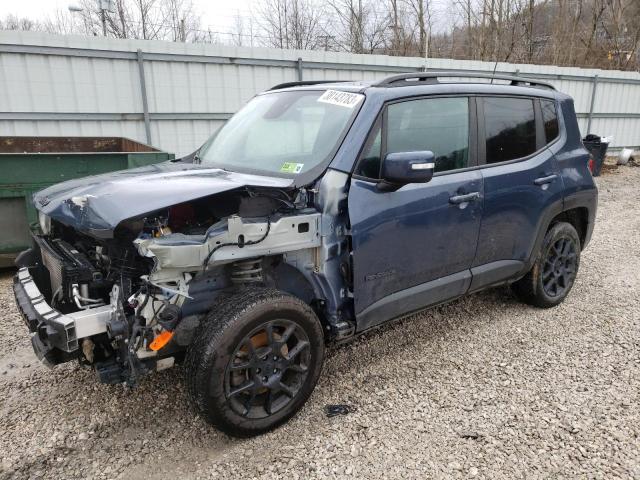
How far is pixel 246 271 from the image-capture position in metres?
2.66

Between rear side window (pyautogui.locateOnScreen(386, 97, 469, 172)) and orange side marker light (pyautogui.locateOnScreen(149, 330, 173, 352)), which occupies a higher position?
rear side window (pyautogui.locateOnScreen(386, 97, 469, 172))

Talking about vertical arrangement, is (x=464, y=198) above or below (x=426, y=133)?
below

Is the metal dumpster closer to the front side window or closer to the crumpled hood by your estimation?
the crumpled hood

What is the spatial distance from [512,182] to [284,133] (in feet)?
5.72

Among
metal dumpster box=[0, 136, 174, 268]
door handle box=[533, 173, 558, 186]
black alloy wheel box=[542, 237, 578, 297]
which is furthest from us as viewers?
metal dumpster box=[0, 136, 174, 268]

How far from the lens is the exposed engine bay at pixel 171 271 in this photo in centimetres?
230

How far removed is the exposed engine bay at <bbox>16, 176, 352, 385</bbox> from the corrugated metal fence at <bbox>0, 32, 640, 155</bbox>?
19.6 feet

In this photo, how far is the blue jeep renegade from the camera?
7.75 ft

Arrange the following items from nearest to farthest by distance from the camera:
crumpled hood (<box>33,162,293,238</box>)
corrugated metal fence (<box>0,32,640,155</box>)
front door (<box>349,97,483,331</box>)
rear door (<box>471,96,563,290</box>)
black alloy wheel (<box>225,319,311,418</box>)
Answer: crumpled hood (<box>33,162,293,238</box>) → black alloy wheel (<box>225,319,311,418</box>) → front door (<box>349,97,483,331</box>) → rear door (<box>471,96,563,290</box>) → corrugated metal fence (<box>0,32,640,155</box>)

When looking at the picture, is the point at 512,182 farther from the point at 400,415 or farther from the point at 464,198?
the point at 400,415

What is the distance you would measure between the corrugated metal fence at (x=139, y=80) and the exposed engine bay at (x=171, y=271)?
19.6 feet

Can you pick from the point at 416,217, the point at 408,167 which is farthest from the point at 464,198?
the point at 408,167

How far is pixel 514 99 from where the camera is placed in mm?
3762

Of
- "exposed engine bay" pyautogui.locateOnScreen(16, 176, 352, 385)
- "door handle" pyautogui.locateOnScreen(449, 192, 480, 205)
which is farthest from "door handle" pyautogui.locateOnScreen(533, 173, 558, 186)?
"exposed engine bay" pyautogui.locateOnScreen(16, 176, 352, 385)
